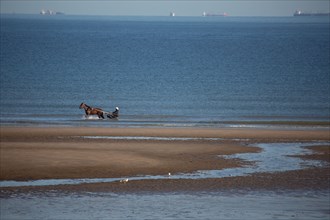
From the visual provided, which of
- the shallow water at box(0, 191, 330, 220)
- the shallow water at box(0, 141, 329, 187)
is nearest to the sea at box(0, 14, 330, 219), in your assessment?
the shallow water at box(0, 191, 330, 220)

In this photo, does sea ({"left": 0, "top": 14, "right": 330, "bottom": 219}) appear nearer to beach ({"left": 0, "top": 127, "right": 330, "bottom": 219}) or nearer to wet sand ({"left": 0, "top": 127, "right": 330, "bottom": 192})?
beach ({"left": 0, "top": 127, "right": 330, "bottom": 219})

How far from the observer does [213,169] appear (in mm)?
25359

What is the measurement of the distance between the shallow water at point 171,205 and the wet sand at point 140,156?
2.80 ft

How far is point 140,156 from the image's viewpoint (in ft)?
88.7

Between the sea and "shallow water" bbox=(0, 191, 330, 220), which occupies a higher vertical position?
the sea

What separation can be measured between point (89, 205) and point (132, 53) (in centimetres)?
7554

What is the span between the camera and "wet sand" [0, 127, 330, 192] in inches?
925

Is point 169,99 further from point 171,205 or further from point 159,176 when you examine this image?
point 171,205

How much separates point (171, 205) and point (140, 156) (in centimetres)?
606

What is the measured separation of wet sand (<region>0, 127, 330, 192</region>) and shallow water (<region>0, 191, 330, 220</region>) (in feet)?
2.80

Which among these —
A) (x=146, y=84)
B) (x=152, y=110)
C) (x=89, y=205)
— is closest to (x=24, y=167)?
(x=89, y=205)

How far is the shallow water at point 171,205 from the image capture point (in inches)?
790

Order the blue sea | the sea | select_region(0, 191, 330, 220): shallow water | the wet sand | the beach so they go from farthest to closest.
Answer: the blue sea
the wet sand
the sea
the beach
select_region(0, 191, 330, 220): shallow water

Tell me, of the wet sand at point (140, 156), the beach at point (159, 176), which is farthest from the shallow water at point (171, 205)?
the wet sand at point (140, 156)
